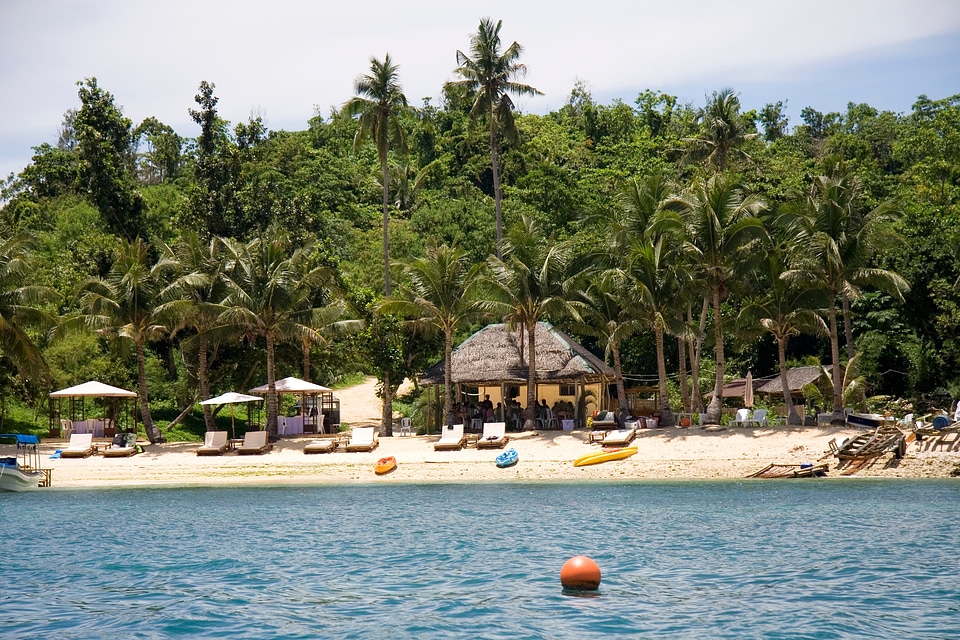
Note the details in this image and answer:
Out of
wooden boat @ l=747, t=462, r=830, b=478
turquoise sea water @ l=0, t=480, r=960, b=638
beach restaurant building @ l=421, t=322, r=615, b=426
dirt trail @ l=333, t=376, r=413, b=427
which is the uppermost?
beach restaurant building @ l=421, t=322, r=615, b=426

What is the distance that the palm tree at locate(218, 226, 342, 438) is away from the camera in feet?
103

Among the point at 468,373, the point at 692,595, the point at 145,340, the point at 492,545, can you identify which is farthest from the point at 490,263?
the point at 692,595

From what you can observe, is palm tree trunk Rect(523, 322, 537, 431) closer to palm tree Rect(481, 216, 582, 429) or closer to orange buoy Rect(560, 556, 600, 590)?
palm tree Rect(481, 216, 582, 429)

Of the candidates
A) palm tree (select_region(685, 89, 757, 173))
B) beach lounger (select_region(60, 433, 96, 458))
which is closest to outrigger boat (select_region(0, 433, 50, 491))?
beach lounger (select_region(60, 433, 96, 458))

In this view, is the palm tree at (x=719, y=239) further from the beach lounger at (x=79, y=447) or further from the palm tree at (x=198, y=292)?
the beach lounger at (x=79, y=447)

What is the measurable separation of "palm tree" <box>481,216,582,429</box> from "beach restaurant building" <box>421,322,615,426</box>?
130 cm

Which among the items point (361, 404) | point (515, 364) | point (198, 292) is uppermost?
point (198, 292)

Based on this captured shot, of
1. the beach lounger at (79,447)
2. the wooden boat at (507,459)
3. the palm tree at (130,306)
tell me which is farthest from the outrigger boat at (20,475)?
the wooden boat at (507,459)

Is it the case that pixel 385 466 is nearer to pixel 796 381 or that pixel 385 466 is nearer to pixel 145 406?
pixel 145 406

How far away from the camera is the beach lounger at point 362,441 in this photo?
29312mm

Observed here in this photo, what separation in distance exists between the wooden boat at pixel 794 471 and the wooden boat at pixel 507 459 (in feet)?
20.5

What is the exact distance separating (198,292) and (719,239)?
55.7ft

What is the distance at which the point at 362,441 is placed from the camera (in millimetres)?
29578

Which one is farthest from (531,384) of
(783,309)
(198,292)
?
(198,292)
